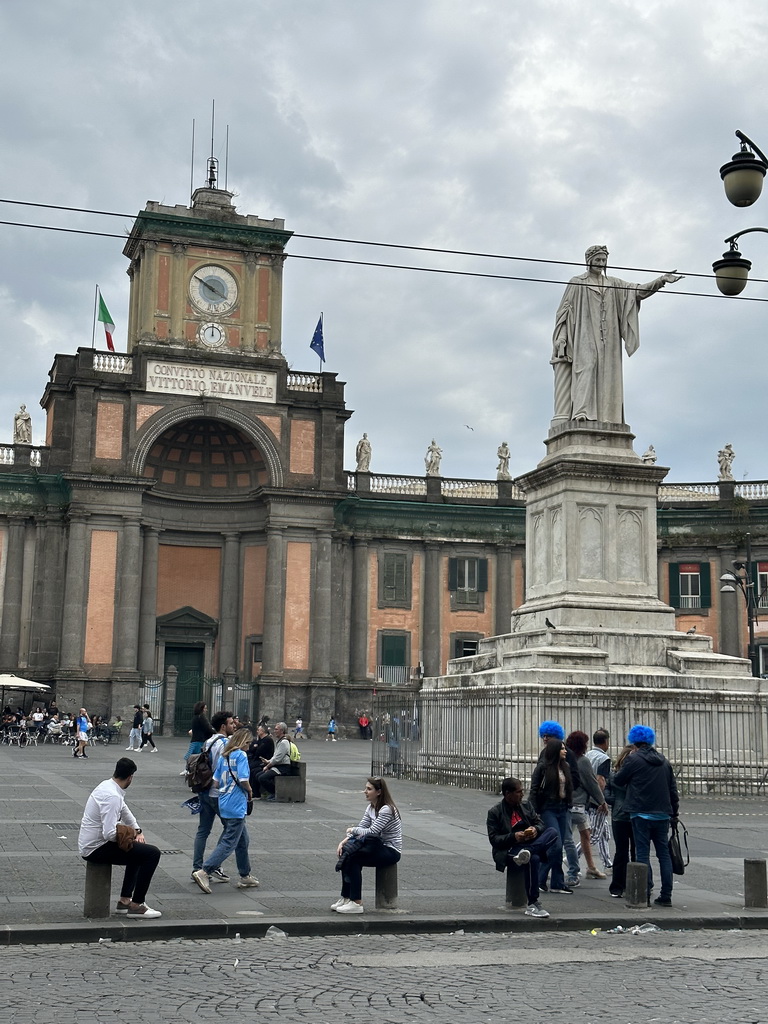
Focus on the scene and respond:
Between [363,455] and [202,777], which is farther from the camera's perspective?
[363,455]

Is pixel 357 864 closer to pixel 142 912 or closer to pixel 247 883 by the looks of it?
pixel 247 883

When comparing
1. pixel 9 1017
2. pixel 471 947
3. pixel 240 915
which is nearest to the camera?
pixel 9 1017

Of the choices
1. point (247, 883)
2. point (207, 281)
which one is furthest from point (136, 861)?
point (207, 281)

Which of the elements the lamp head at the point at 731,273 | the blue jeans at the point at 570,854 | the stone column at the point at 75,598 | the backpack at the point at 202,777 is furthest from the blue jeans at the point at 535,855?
the stone column at the point at 75,598

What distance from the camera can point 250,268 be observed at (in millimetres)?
52812

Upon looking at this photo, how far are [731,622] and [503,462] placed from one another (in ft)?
40.0

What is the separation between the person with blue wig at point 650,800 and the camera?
12289 millimetres

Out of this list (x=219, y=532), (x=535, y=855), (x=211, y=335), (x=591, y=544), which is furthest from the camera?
(x=219, y=532)

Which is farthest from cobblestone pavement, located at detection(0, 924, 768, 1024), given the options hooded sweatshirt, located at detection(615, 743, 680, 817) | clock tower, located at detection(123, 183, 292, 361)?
clock tower, located at detection(123, 183, 292, 361)

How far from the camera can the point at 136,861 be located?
11156 millimetres

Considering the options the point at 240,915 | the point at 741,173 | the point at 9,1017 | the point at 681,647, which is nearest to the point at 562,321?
the point at 681,647

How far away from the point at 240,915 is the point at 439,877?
10.4ft

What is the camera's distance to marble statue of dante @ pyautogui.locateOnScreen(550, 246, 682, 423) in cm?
2195

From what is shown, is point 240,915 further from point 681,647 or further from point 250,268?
point 250,268
